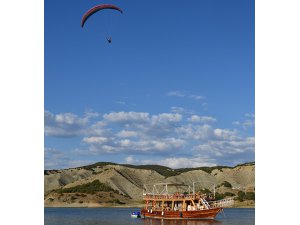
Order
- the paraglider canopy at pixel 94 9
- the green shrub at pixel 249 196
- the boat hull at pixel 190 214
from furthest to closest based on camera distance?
the green shrub at pixel 249 196 → the boat hull at pixel 190 214 → the paraglider canopy at pixel 94 9

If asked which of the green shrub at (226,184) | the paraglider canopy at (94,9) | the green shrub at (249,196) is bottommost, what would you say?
the green shrub at (249,196)

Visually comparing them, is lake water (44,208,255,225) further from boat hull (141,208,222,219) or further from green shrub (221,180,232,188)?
green shrub (221,180,232,188)

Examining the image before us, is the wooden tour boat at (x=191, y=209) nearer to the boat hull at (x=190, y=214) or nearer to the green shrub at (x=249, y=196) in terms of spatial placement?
the boat hull at (x=190, y=214)

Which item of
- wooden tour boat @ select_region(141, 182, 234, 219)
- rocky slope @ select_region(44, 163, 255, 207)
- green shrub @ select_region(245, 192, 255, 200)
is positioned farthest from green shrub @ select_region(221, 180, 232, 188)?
wooden tour boat @ select_region(141, 182, 234, 219)

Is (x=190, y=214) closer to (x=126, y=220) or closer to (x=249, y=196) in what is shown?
(x=126, y=220)

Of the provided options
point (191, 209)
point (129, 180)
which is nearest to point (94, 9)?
point (191, 209)

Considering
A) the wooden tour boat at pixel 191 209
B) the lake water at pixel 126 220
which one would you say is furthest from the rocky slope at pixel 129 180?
the wooden tour boat at pixel 191 209

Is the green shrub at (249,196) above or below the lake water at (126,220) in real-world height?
below
